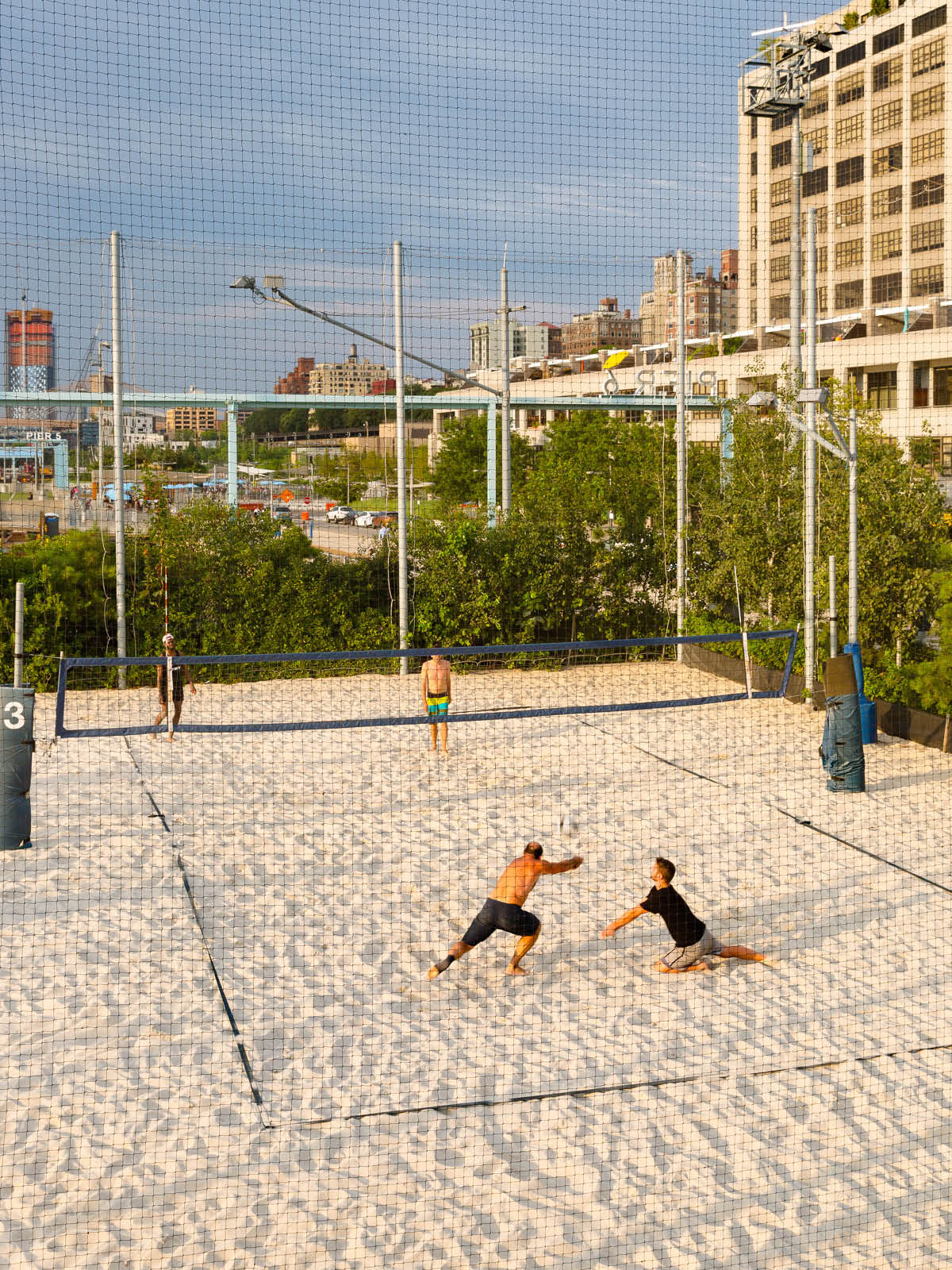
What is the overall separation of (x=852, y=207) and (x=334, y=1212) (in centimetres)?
4782

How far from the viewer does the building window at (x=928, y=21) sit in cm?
4034

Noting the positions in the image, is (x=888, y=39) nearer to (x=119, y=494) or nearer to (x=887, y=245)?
(x=887, y=245)

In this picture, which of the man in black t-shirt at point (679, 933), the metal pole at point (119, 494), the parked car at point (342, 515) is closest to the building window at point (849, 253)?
the parked car at point (342, 515)

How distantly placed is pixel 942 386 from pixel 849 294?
715 inches

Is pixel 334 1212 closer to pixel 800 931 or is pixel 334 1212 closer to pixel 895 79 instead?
pixel 800 931

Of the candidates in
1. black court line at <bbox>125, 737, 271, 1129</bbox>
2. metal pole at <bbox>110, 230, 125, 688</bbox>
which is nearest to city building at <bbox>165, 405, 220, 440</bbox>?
metal pole at <bbox>110, 230, 125, 688</bbox>

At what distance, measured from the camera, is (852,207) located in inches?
1838

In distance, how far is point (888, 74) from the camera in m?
43.6

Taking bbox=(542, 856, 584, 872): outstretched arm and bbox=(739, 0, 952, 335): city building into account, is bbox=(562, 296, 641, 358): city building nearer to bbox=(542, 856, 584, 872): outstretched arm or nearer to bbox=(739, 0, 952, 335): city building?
bbox=(739, 0, 952, 335): city building

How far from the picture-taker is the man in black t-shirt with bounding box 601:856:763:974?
22.1ft

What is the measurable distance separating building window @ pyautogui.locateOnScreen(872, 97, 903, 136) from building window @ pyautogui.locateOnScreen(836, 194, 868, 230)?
8.07ft

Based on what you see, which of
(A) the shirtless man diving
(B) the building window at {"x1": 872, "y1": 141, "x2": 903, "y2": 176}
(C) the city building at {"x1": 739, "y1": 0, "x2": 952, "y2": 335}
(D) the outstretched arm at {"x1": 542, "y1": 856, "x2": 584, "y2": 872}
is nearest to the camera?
(A) the shirtless man diving

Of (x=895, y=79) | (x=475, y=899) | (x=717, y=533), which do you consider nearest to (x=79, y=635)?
(x=717, y=533)

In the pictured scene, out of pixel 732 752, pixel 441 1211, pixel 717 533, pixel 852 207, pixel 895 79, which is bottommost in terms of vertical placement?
pixel 441 1211
